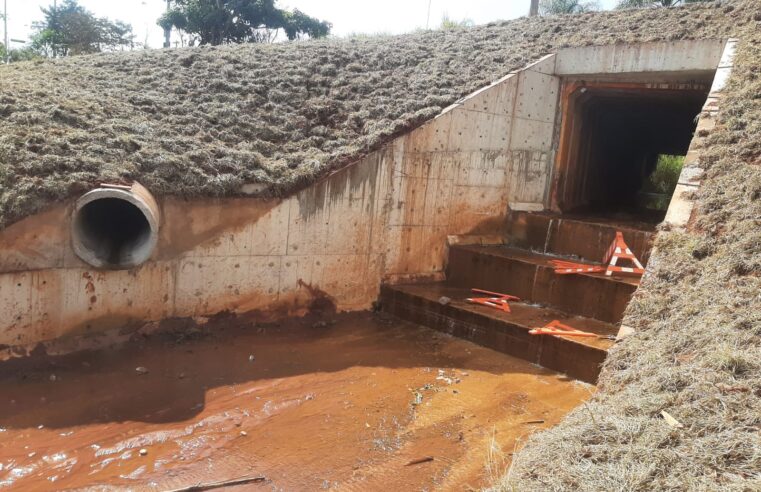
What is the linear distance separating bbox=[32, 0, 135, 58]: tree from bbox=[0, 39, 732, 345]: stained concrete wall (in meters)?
20.4

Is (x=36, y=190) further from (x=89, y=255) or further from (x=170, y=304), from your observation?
(x=170, y=304)

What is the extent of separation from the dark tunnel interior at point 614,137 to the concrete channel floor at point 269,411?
5749mm

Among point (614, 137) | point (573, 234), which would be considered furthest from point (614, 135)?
point (573, 234)

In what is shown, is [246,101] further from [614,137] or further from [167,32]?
[167,32]

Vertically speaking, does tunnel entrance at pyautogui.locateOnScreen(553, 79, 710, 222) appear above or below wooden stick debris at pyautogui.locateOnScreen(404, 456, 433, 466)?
above

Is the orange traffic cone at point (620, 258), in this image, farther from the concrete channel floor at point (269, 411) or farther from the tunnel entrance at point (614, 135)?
the tunnel entrance at point (614, 135)

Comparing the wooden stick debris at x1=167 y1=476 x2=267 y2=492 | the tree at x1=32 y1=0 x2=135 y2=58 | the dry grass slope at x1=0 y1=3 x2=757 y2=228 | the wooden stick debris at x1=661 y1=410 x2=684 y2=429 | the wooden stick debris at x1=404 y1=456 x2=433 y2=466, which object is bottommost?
the wooden stick debris at x1=167 y1=476 x2=267 y2=492

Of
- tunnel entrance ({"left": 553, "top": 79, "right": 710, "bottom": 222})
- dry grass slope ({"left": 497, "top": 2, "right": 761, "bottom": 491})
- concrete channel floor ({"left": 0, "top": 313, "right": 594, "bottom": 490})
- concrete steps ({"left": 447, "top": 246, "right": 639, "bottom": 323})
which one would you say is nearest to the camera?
dry grass slope ({"left": 497, "top": 2, "right": 761, "bottom": 491})

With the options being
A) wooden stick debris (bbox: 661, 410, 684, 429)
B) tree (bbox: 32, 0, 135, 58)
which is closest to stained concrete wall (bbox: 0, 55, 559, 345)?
wooden stick debris (bbox: 661, 410, 684, 429)

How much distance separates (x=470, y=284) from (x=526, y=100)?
3.75 metres

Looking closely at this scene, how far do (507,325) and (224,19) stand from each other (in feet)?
73.0

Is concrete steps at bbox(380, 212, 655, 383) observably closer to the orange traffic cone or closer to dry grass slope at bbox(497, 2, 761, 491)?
the orange traffic cone

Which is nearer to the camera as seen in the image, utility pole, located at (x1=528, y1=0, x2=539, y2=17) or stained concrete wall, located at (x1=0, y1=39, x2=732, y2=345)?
stained concrete wall, located at (x1=0, y1=39, x2=732, y2=345)

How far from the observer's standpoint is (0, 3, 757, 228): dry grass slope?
21.5 feet
